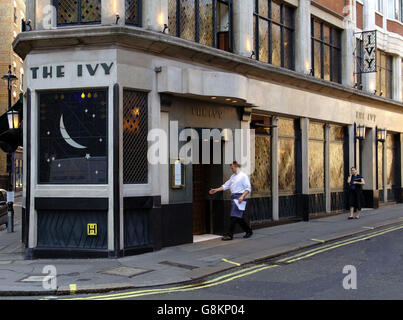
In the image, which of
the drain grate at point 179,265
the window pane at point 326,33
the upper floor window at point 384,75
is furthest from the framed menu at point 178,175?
the upper floor window at point 384,75

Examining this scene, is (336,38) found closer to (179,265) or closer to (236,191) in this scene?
(236,191)

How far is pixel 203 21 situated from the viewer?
520 inches

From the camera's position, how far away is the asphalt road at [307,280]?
7258 mm

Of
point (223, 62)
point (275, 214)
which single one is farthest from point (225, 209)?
point (223, 62)

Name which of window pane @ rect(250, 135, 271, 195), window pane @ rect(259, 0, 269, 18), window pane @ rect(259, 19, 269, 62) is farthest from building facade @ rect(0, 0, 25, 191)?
window pane @ rect(250, 135, 271, 195)

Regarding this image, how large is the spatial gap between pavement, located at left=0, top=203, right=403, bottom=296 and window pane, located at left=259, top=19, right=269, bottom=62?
18.2 ft

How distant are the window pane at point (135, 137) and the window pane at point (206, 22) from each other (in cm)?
297

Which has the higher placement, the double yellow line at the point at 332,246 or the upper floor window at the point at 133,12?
the upper floor window at the point at 133,12

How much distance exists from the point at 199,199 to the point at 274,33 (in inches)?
259

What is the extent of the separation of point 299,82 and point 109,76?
8.13 metres

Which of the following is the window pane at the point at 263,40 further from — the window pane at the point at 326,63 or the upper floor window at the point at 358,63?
the upper floor window at the point at 358,63

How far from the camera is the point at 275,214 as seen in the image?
15.9 metres

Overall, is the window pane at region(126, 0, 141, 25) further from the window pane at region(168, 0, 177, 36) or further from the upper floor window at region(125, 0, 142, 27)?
the window pane at region(168, 0, 177, 36)

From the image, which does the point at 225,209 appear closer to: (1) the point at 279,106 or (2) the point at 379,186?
(1) the point at 279,106
